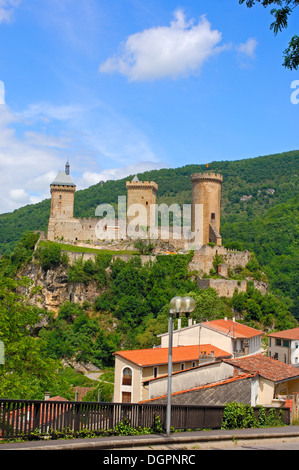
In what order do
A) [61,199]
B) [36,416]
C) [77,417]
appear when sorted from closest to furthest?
[36,416]
[77,417]
[61,199]

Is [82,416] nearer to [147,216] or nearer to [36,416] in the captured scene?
[36,416]

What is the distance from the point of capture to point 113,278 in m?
60.2

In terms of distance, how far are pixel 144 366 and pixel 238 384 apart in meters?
12.1

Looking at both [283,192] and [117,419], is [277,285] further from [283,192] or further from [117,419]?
[117,419]

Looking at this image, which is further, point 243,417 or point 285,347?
point 285,347

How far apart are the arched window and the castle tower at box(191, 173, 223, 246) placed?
31960mm

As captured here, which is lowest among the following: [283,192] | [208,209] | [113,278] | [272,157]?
[113,278]

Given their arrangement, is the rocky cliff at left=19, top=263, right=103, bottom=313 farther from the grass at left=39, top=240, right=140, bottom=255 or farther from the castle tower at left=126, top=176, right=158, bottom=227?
the castle tower at left=126, top=176, right=158, bottom=227

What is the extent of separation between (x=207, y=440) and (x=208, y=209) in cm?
5190

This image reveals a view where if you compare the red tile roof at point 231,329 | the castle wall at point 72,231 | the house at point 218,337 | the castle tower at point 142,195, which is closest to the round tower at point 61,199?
the castle wall at point 72,231

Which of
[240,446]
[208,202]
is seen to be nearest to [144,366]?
[240,446]

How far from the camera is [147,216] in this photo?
66500 mm

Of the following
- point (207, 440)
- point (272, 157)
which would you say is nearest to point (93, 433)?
point (207, 440)

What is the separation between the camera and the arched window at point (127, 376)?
3103 centimetres
